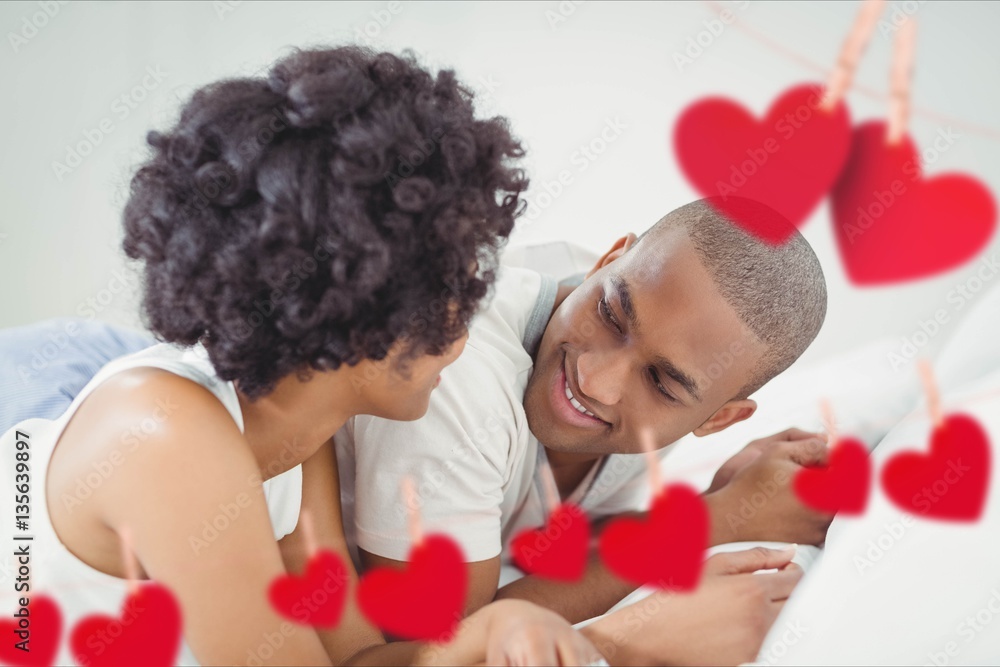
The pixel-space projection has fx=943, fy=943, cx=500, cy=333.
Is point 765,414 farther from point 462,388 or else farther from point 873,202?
point 462,388

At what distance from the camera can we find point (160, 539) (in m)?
0.65

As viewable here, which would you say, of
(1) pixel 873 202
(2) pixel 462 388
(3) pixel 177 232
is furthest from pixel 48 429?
(1) pixel 873 202

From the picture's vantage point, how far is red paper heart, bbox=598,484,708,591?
92cm

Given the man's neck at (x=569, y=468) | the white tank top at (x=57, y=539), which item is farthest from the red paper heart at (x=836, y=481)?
the white tank top at (x=57, y=539)

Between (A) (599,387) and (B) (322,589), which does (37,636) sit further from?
(A) (599,387)

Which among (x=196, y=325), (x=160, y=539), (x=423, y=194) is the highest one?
(x=423, y=194)

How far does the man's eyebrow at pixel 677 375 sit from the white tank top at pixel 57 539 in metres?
0.41

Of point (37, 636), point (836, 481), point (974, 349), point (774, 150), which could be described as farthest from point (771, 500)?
point (37, 636)

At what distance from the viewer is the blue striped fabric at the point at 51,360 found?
38.8 inches

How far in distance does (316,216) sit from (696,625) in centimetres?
49

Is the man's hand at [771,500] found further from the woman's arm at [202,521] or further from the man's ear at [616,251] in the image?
the woman's arm at [202,521]

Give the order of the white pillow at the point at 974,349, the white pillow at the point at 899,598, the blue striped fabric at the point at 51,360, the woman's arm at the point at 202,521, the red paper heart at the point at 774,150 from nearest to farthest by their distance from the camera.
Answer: the woman's arm at the point at 202,521 < the white pillow at the point at 899,598 < the blue striped fabric at the point at 51,360 < the white pillow at the point at 974,349 < the red paper heart at the point at 774,150

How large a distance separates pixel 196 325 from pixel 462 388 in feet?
0.94

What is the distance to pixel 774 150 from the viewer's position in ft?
3.91
